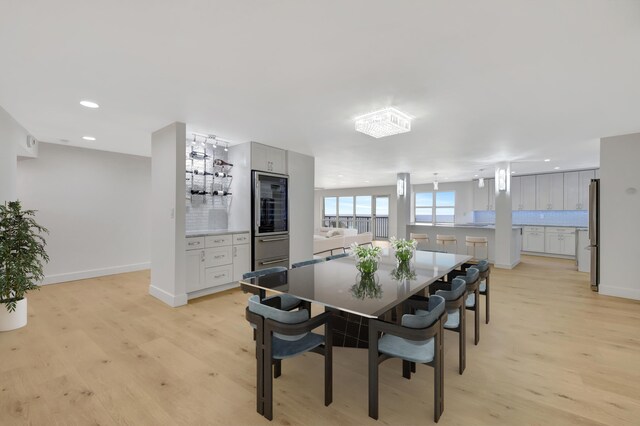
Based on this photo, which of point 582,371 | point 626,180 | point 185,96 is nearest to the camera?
point 582,371

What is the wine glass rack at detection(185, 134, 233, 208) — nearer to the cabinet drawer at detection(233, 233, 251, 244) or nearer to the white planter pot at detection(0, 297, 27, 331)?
the cabinet drawer at detection(233, 233, 251, 244)

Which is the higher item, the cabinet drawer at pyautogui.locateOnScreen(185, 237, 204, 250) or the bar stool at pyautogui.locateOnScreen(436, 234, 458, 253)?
the cabinet drawer at pyautogui.locateOnScreen(185, 237, 204, 250)

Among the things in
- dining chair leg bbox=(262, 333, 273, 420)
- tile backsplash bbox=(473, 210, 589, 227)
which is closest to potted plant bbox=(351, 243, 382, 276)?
dining chair leg bbox=(262, 333, 273, 420)

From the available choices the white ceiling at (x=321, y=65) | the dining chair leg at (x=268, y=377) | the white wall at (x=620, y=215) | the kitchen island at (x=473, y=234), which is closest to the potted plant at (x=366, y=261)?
the dining chair leg at (x=268, y=377)

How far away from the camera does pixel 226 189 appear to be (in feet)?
16.3

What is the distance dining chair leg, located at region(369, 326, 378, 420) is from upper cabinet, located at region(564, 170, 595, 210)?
8773 millimetres

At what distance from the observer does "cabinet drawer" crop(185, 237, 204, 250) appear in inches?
154

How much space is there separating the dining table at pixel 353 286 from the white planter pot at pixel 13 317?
2879 mm

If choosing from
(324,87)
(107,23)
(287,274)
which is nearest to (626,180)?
(324,87)

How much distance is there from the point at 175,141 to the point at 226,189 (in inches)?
55.2

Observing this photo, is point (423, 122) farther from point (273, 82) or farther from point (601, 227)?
point (601, 227)

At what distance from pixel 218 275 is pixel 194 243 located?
2.14 feet

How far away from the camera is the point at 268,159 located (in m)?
4.95

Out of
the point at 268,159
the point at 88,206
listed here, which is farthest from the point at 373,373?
the point at 88,206
